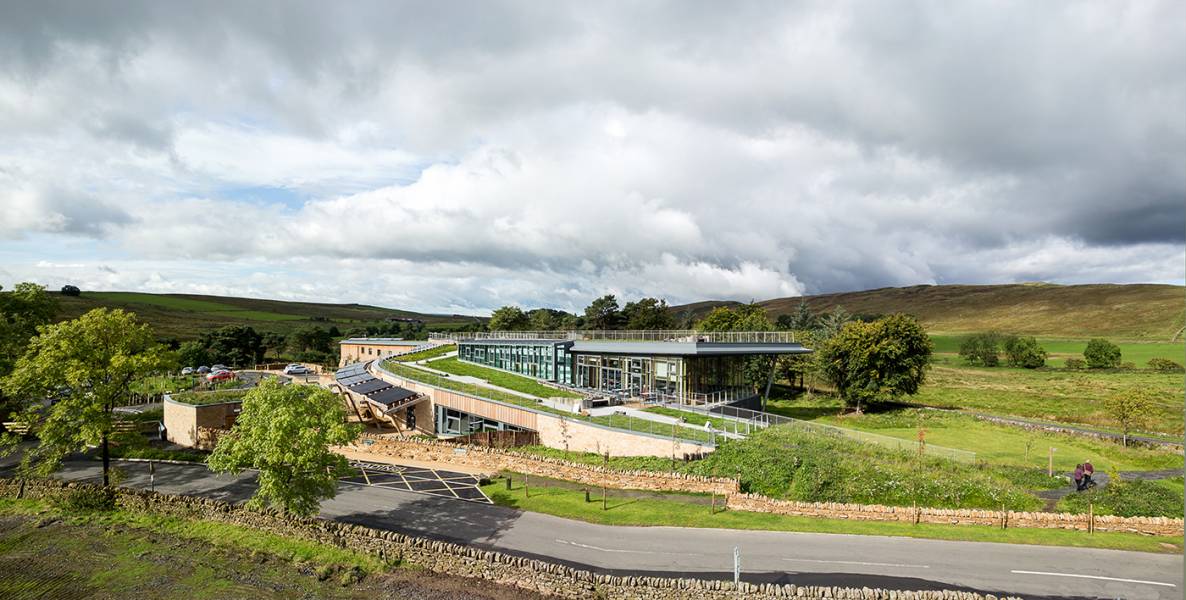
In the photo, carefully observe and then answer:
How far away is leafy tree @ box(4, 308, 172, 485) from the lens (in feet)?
85.3

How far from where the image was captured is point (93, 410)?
85.3ft

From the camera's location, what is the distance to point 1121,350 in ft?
337

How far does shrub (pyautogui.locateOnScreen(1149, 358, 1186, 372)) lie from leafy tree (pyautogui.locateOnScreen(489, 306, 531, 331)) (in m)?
98.2

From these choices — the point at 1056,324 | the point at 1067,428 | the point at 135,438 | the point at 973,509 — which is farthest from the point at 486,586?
the point at 1056,324

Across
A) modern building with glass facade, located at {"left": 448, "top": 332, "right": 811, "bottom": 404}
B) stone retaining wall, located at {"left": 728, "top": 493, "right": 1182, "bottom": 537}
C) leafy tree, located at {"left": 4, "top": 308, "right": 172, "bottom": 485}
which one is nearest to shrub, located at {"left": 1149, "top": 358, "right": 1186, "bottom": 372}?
modern building with glass facade, located at {"left": 448, "top": 332, "right": 811, "bottom": 404}

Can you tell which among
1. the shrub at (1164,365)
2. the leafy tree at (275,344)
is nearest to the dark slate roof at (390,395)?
the leafy tree at (275,344)

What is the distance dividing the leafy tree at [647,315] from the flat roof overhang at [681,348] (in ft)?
148

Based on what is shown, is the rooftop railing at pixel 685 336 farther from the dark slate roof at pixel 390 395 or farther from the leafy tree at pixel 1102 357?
the leafy tree at pixel 1102 357

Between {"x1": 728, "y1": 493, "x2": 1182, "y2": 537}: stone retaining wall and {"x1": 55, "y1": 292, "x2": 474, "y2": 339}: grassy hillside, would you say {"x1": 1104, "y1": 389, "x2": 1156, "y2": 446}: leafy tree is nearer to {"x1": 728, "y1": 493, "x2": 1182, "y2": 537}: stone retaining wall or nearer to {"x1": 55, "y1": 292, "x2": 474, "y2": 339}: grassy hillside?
{"x1": 728, "y1": 493, "x2": 1182, "y2": 537}: stone retaining wall

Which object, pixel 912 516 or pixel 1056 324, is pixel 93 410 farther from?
pixel 1056 324

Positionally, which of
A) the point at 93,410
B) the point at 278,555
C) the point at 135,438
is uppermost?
the point at 93,410

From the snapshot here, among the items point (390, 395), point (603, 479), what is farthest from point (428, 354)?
point (603, 479)

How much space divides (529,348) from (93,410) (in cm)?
3498

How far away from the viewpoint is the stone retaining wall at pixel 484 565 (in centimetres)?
1634
